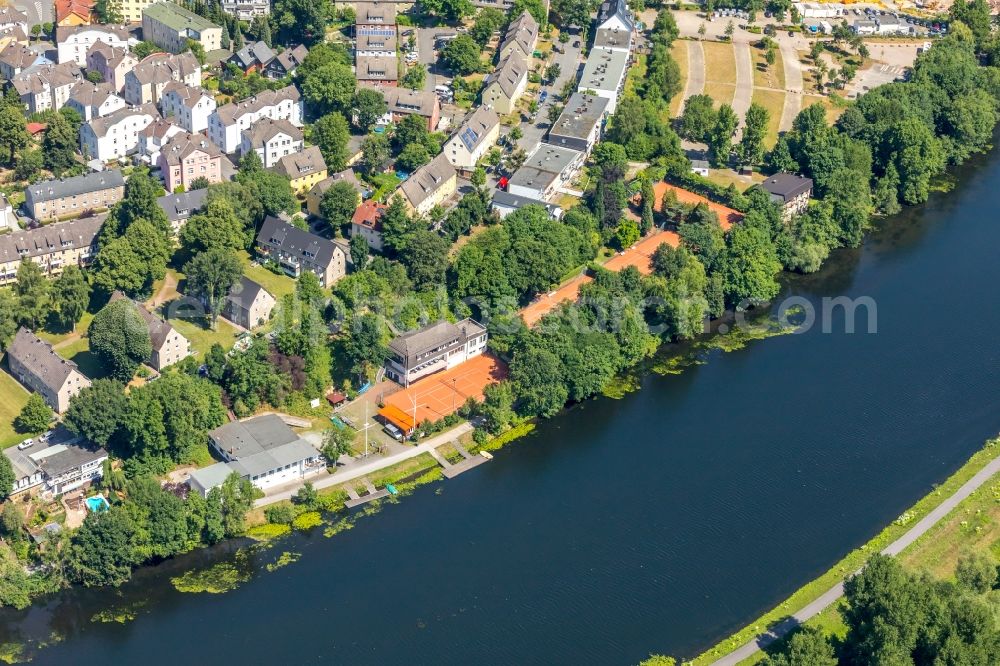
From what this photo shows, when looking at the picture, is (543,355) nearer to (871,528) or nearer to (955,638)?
(871,528)

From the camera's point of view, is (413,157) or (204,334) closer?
(204,334)

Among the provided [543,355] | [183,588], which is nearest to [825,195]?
[543,355]

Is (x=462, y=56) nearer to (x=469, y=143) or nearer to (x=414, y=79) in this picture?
(x=414, y=79)

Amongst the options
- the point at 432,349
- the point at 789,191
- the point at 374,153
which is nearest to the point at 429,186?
the point at 374,153

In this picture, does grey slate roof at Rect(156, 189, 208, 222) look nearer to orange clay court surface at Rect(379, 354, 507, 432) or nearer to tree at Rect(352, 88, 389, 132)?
tree at Rect(352, 88, 389, 132)

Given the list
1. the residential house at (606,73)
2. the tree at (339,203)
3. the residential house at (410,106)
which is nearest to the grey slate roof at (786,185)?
the residential house at (606,73)

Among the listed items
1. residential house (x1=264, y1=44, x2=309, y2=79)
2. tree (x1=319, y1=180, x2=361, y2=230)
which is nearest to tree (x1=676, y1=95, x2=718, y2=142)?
residential house (x1=264, y1=44, x2=309, y2=79)
